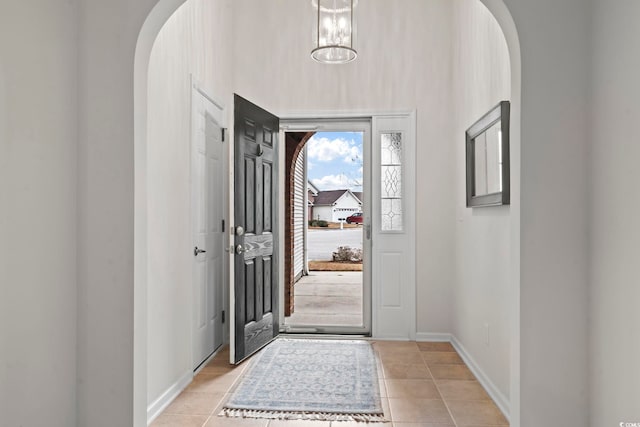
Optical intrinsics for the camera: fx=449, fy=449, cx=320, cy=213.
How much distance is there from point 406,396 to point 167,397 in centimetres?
153

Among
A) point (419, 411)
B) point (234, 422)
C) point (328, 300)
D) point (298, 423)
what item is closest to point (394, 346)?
point (419, 411)

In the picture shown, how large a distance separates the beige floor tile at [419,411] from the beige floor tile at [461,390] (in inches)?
6.0

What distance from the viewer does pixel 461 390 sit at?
10.1 ft

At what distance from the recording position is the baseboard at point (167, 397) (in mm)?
2578

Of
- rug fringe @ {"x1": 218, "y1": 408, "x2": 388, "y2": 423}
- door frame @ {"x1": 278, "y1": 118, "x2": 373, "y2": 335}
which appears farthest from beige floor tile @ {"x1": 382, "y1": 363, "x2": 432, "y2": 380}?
door frame @ {"x1": 278, "y1": 118, "x2": 373, "y2": 335}

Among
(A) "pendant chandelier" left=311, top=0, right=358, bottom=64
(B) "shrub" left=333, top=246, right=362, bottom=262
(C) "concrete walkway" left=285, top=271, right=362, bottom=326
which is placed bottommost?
(C) "concrete walkway" left=285, top=271, right=362, bottom=326

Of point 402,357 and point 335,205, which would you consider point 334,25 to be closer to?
point 402,357

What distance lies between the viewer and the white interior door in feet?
11.2
